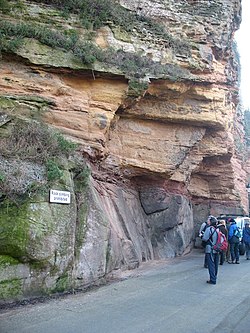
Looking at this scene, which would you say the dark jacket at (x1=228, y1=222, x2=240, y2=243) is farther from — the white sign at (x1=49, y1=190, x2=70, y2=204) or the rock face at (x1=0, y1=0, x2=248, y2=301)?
the white sign at (x1=49, y1=190, x2=70, y2=204)

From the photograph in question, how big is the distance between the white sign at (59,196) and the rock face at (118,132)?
14 cm

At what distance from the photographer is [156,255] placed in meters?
12.9

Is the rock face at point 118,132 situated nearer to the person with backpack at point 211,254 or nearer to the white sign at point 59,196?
the white sign at point 59,196

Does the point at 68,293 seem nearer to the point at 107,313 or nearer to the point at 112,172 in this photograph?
the point at 107,313

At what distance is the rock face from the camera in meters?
6.76

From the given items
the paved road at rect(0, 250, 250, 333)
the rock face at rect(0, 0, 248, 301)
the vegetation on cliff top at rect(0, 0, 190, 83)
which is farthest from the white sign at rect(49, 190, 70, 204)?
the vegetation on cliff top at rect(0, 0, 190, 83)

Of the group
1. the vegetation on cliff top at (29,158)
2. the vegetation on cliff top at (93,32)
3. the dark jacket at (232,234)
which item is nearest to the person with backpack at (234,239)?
the dark jacket at (232,234)

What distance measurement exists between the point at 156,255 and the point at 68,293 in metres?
6.61

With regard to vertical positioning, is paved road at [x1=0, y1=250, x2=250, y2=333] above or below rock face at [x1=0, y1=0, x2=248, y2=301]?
below

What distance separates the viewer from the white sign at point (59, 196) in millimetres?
7050

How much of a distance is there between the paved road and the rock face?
0.70 m

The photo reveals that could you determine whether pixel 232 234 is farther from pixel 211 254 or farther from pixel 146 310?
pixel 146 310

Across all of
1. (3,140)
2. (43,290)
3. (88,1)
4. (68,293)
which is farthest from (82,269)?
(88,1)

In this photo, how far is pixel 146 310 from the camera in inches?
233
